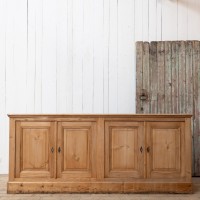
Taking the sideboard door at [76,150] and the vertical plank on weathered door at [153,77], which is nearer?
the sideboard door at [76,150]

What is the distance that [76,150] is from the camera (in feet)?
14.4

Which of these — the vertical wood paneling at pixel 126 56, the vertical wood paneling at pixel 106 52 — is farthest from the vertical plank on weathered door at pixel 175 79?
the vertical wood paneling at pixel 106 52

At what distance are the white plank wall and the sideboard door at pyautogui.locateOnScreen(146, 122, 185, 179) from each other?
49.6 inches

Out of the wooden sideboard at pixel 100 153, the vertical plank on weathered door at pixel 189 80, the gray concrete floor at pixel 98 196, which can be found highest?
the vertical plank on weathered door at pixel 189 80

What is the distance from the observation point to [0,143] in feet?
18.6

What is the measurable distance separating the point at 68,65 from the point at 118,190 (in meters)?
2.20

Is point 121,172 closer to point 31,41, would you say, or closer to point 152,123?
point 152,123

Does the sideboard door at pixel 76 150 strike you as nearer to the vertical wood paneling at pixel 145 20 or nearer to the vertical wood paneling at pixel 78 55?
the vertical wood paneling at pixel 78 55

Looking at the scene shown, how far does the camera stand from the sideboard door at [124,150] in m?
4.38

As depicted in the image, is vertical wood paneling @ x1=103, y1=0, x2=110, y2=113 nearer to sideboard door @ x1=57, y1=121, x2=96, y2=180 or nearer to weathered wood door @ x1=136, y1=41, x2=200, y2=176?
weathered wood door @ x1=136, y1=41, x2=200, y2=176

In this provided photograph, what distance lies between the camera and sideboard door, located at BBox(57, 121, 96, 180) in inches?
173

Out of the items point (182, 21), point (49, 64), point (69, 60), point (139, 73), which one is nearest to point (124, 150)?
point (139, 73)

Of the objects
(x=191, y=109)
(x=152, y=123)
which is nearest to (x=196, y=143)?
(x=191, y=109)

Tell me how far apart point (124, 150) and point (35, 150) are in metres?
1.07
